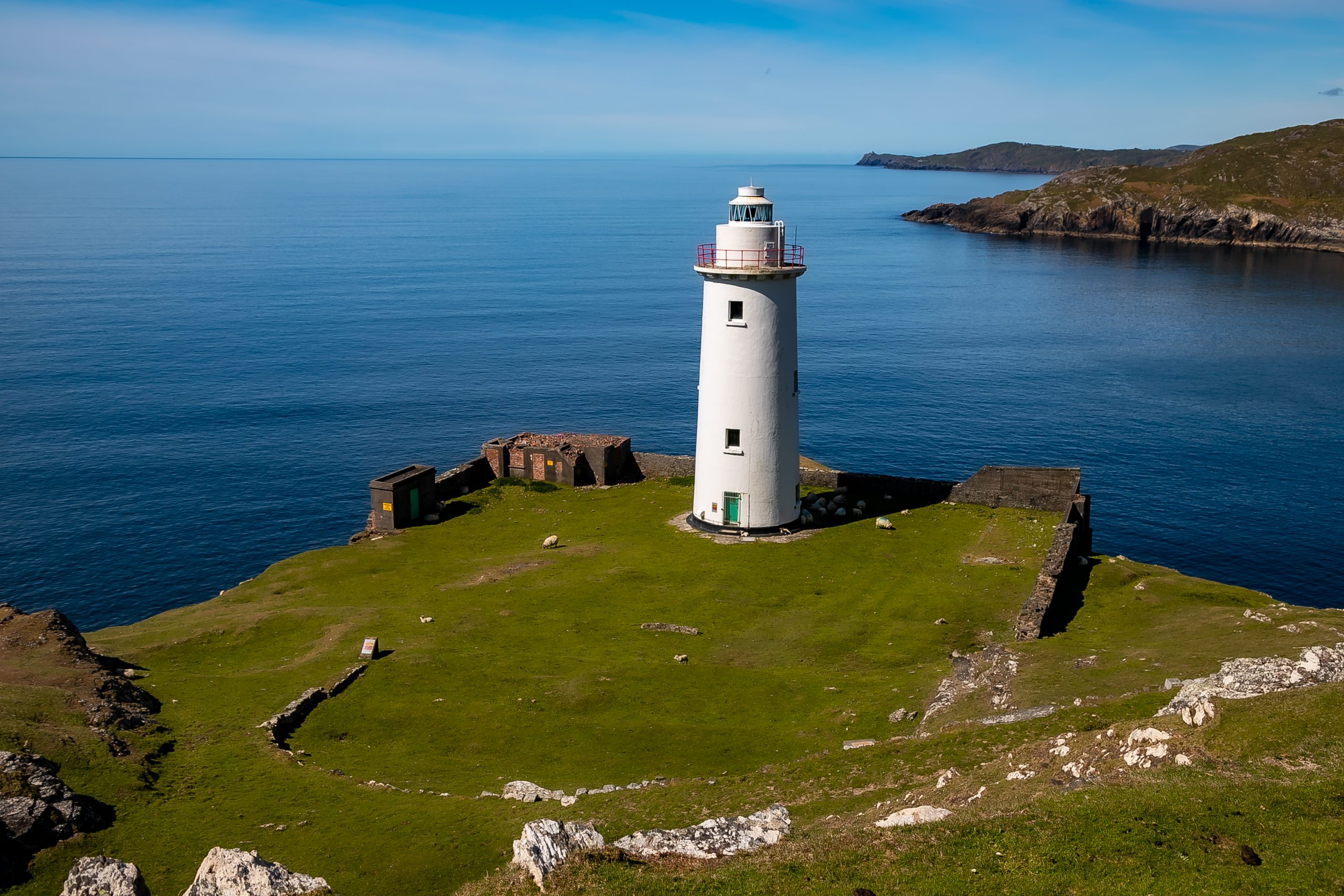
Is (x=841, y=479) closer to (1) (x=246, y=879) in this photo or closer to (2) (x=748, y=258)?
(2) (x=748, y=258)

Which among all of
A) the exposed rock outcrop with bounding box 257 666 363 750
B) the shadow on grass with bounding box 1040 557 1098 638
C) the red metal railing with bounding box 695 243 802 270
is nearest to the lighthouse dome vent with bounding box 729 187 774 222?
the red metal railing with bounding box 695 243 802 270

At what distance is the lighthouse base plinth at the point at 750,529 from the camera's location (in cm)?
4069

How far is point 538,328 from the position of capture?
118 meters

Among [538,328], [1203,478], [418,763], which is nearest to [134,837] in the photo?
[418,763]

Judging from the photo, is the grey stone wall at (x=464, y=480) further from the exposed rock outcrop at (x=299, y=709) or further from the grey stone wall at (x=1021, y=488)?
the grey stone wall at (x=1021, y=488)

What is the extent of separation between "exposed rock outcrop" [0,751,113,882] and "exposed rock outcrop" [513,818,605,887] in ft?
27.8

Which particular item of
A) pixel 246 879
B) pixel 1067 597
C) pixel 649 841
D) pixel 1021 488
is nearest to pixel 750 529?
pixel 1021 488

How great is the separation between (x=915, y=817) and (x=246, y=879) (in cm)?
1004

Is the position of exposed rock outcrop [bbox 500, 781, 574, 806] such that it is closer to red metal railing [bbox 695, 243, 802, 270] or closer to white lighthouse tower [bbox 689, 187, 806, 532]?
white lighthouse tower [bbox 689, 187, 806, 532]

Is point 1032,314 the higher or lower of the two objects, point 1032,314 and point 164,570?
the higher

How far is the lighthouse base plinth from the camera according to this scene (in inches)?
1602

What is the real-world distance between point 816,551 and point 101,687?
78.9 feet

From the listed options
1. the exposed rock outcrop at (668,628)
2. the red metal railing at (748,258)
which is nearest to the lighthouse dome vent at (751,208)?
the red metal railing at (748,258)

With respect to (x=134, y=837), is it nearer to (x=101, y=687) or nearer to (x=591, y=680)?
(x=101, y=687)
